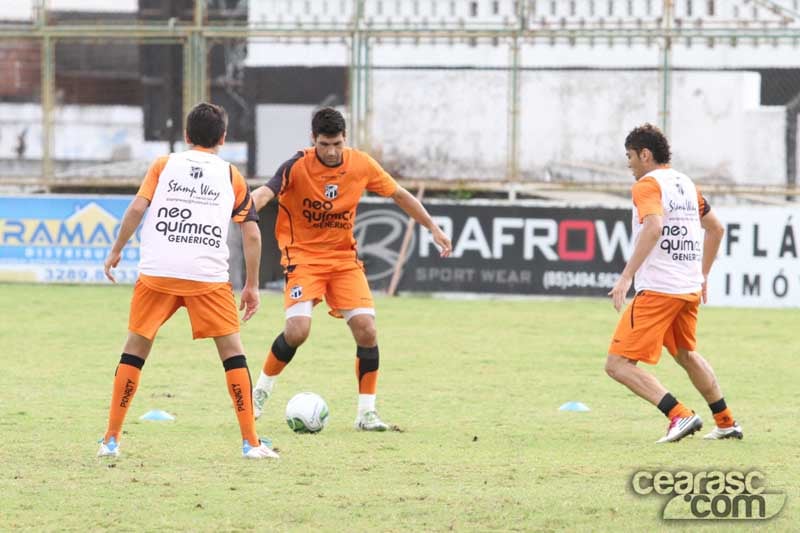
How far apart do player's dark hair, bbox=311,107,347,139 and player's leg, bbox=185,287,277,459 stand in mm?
1513

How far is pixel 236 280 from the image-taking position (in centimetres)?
2066

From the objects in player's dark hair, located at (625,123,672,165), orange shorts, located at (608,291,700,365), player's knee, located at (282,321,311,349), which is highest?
player's dark hair, located at (625,123,672,165)

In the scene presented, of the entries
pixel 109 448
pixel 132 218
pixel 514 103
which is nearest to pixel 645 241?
pixel 132 218

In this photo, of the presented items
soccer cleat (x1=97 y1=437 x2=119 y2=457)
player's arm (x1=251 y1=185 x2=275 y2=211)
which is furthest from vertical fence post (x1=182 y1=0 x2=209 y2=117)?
soccer cleat (x1=97 y1=437 x2=119 y2=457)

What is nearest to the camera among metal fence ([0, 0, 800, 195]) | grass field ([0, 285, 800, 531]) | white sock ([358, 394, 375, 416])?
grass field ([0, 285, 800, 531])

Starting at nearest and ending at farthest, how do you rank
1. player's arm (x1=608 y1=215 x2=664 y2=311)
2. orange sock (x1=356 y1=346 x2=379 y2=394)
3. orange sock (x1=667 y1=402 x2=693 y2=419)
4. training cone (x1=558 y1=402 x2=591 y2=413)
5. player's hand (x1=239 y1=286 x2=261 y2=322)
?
player's hand (x1=239 y1=286 x2=261 y2=322) < player's arm (x1=608 y1=215 x2=664 y2=311) < orange sock (x1=667 y1=402 x2=693 y2=419) < orange sock (x1=356 y1=346 x2=379 y2=394) < training cone (x1=558 y1=402 x2=591 y2=413)

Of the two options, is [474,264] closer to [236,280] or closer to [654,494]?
[236,280]

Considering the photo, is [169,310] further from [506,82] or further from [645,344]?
[506,82]

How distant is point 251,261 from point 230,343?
0.46 m

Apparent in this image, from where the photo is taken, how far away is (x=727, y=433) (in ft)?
29.0

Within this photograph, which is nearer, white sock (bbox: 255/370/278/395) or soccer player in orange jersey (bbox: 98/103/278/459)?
soccer player in orange jersey (bbox: 98/103/278/459)

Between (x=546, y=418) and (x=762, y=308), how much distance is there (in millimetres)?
10020

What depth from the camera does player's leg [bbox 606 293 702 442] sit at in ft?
28.7

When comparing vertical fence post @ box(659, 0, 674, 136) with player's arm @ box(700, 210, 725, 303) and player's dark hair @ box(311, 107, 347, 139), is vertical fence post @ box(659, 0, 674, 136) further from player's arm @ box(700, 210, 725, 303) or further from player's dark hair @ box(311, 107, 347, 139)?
player's dark hair @ box(311, 107, 347, 139)
